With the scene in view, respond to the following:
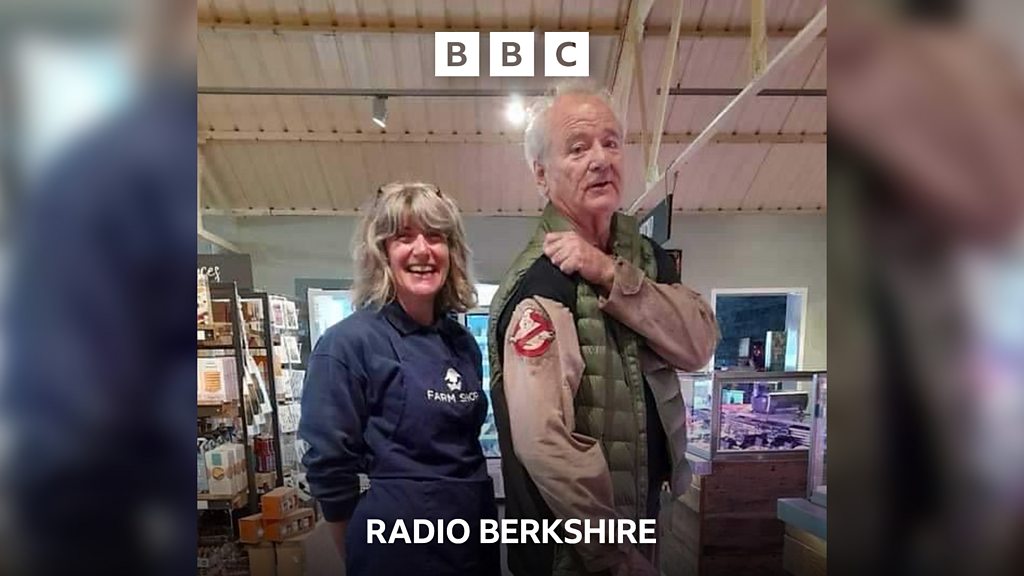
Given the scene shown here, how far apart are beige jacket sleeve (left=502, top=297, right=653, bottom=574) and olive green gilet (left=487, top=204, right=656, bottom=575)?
1 cm

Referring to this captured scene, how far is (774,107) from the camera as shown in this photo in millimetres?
990

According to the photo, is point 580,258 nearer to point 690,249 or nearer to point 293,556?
point 690,249

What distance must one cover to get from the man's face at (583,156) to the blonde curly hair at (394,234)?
0.46ft

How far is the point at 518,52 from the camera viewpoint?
3.13 ft

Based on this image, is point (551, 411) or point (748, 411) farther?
point (748, 411)

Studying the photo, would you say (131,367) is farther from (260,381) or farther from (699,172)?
(699,172)

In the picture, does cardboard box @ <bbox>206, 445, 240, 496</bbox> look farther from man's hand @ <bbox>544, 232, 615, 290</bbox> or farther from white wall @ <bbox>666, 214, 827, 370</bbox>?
white wall @ <bbox>666, 214, 827, 370</bbox>

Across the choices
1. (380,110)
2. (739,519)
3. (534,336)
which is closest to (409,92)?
(380,110)

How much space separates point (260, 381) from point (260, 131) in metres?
0.34

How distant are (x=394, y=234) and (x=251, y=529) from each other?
45 centimetres

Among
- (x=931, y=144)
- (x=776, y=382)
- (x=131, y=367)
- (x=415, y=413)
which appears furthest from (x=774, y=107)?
(x=131, y=367)

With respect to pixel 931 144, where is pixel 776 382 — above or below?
below

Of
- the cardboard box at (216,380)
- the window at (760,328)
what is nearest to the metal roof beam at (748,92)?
the window at (760,328)

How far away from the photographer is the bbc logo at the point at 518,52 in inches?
37.5
